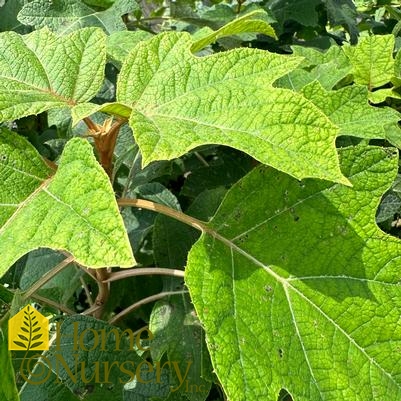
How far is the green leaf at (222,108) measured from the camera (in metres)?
0.69

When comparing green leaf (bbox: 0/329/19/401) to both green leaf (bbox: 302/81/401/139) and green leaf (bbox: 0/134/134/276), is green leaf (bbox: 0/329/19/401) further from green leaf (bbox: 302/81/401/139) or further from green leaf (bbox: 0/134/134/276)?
green leaf (bbox: 302/81/401/139)

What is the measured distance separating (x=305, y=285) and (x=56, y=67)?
484 mm

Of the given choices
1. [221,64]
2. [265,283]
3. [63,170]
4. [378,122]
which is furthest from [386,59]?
[63,170]

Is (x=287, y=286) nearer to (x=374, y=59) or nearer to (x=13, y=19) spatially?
(x=374, y=59)

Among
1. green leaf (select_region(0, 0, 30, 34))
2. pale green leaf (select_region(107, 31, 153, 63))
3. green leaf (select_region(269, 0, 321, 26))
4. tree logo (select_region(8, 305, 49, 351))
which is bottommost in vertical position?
green leaf (select_region(269, 0, 321, 26))

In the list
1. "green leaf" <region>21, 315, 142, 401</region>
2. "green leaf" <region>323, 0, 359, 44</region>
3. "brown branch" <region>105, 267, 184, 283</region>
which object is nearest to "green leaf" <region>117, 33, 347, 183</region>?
"brown branch" <region>105, 267, 184, 283</region>

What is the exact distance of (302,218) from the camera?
85 cm

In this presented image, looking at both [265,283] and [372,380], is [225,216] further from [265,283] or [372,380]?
[372,380]

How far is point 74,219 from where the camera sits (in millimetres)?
691

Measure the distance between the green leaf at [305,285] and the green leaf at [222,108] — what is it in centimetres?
13

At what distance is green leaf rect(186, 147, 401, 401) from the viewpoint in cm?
75

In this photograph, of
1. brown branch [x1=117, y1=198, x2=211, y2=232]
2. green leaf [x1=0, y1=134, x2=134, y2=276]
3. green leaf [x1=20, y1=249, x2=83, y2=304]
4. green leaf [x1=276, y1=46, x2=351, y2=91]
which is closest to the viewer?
green leaf [x1=0, y1=134, x2=134, y2=276]

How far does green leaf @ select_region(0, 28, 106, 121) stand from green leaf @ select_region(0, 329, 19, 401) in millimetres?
342

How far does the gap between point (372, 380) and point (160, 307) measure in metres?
0.45
